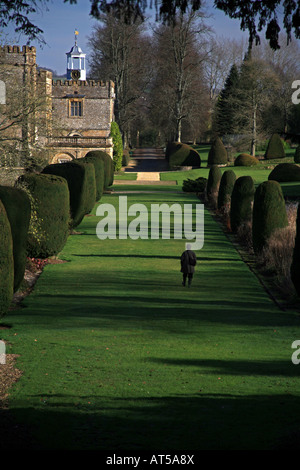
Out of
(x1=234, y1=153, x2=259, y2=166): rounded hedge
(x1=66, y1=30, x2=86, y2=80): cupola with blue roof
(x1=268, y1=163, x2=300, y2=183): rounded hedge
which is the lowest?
(x1=268, y1=163, x2=300, y2=183): rounded hedge

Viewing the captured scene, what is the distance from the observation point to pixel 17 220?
1365cm

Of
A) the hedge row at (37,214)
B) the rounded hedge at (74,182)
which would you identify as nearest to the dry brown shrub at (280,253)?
the hedge row at (37,214)

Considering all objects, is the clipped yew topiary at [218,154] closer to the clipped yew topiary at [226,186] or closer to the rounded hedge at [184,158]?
Result: the rounded hedge at [184,158]

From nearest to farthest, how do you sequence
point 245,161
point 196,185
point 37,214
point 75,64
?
point 37,214
point 196,185
point 245,161
point 75,64

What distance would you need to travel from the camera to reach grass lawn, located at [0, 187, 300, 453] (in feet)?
23.7

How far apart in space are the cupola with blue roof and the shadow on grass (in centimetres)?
6332

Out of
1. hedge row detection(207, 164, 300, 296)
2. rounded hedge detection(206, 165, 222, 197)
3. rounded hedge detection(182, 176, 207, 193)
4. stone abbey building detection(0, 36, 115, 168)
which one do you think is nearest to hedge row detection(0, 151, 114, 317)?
hedge row detection(207, 164, 300, 296)

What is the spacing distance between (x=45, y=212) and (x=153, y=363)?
34.4ft

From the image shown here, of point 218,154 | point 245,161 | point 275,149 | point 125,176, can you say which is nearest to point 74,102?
point 125,176

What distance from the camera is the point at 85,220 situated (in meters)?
31.7

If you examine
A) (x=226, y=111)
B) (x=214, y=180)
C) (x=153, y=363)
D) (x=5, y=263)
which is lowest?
(x=153, y=363)

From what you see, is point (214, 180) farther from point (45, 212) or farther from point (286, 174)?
point (45, 212)

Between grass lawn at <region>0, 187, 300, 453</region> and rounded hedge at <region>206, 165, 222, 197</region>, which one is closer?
grass lawn at <region>0, 187, 300, 453</region>

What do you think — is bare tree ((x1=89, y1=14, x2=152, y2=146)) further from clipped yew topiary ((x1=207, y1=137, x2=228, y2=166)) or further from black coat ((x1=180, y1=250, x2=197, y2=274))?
black coat ((x1=180, y1=250, x2=197, y2=274))
